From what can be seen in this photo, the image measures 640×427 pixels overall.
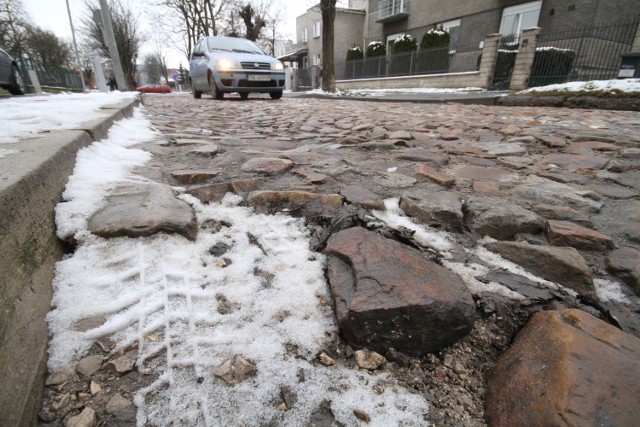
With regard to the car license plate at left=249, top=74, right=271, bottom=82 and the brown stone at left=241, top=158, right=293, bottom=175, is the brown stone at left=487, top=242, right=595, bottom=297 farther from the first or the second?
the car license plate at left=249, top=74, right=271, bottom=82

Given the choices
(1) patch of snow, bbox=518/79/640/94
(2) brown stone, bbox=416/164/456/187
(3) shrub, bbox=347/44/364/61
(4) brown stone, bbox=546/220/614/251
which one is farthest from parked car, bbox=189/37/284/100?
(3) shrub, bbox=347/44/364/61

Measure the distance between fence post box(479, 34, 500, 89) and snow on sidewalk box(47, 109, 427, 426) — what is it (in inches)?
497

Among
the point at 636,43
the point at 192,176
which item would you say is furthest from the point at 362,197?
the point at 636,43

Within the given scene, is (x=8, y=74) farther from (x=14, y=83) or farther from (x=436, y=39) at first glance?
(x=436, y=39)

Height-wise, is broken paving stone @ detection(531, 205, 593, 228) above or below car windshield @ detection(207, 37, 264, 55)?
below

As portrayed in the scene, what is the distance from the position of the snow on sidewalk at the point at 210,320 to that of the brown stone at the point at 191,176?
448 millimetres

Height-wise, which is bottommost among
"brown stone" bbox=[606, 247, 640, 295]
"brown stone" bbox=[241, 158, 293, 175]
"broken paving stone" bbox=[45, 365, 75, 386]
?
"broken paving stone" bbox=[45, 365, 75, 386]

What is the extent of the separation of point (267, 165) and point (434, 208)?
103 centimetres

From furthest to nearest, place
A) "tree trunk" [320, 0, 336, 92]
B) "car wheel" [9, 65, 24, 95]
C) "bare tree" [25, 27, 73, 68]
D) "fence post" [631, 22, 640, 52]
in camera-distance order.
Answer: "bare tree" [25, 27, 73, 68] < "tree trunk" [320, 0, 336, 92] < "fence post" [631, 22, 640, 52] < "car wheel" [9, 65, 24, 95]

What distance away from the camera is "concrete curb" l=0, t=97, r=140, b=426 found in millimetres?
638

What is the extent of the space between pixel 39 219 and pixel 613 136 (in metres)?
4.06

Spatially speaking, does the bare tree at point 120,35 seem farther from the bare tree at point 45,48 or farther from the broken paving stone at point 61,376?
the broken paving stone at point 61,376

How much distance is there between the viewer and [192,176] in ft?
5.88

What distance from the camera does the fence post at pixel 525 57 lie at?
9352 millimetres
